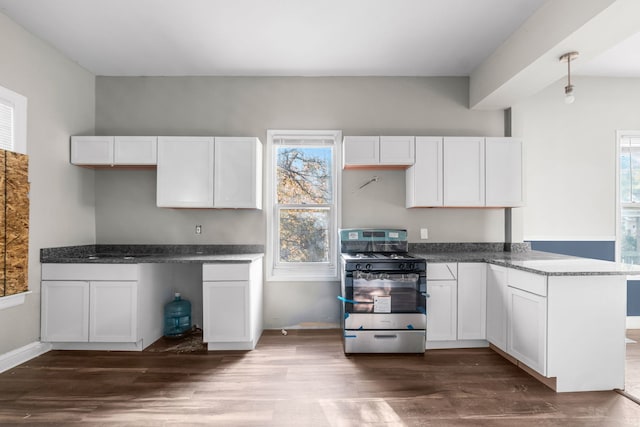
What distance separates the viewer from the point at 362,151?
3623 millimetres

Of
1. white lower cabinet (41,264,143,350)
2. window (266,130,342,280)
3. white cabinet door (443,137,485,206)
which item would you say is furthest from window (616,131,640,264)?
white lower cabinet (41,264,143,350)

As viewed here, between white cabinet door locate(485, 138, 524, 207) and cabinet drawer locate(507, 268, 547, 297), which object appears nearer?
cabinet drawer locate(507, 268, 547, 297)

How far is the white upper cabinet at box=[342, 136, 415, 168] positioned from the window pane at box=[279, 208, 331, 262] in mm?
747

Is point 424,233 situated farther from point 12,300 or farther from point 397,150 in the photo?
point 12,300

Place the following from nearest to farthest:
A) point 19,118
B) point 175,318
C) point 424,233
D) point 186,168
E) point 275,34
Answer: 1. point 19,118
2. point 275,34
3. point 186,168
4. point 175,318
5. point 424,233

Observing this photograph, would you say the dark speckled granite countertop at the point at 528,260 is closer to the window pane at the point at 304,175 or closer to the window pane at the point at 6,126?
the window pane at the point at 304,175

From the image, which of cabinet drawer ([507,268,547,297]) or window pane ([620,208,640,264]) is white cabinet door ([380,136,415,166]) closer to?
cabinet drawer ([507,268,547,297])

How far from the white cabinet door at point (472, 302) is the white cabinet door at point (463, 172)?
73 centimetres

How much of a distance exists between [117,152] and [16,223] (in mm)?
1079

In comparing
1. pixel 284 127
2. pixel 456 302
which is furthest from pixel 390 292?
pixel 284 127

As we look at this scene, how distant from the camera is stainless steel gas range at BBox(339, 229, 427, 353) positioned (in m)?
3.20

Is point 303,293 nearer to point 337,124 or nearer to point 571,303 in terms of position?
point 337,124

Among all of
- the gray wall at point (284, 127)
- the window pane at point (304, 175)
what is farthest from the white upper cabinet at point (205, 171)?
the window pane at point (304, 175)

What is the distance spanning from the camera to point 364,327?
321 centimetres
